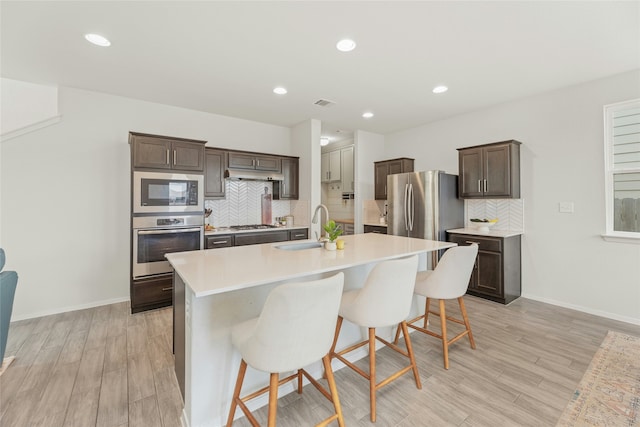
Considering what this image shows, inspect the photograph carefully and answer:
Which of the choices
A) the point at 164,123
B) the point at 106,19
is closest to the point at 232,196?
the point at 164,123

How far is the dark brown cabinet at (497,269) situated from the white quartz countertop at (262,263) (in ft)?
4.85

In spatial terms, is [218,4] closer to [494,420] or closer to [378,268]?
[378,268]

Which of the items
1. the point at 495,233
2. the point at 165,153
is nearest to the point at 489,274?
the point at 495,233

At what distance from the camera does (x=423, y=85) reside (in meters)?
3.46

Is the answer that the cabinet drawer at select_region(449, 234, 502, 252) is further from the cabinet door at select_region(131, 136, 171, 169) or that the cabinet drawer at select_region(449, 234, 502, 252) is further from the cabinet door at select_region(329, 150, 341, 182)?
the cabinet door at select_region(131, 136, 171, 169)

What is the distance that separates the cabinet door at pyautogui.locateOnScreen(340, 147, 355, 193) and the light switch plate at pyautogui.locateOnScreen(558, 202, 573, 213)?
3.51 metres

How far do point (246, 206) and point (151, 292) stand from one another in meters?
1.93

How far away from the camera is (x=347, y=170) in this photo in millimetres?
6270

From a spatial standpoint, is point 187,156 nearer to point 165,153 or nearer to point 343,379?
point 165,153

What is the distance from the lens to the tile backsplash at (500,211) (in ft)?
13.2

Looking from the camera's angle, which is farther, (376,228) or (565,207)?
(376,228)

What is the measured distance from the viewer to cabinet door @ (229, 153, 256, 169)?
14.3ft

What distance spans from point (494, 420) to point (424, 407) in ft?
1.32

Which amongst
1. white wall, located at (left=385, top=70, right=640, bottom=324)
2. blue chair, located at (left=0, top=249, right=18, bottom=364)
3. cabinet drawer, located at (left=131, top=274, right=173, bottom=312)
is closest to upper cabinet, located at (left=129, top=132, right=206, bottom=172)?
cabinet drawer, located at (left=131, top=274, right=173, bottom=312)
